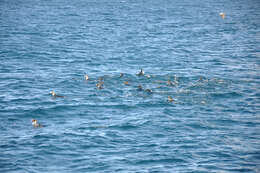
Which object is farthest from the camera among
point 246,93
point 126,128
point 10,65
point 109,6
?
point 109,6

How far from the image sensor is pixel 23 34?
2662 inches

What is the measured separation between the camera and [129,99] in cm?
3725

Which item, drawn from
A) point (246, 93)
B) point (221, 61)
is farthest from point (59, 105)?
point (221, 61)

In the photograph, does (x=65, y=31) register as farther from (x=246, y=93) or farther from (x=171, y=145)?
(x=171, y=145)

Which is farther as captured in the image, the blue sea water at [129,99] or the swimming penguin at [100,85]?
the swimming penguin at [100,85]

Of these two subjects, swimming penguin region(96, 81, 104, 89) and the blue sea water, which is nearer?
the blue sea water

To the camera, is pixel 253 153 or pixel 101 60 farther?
pixel 101 60

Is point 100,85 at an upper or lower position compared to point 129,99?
upper

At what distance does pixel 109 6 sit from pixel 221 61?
219 feet

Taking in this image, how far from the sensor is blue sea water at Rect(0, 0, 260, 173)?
1038 inches

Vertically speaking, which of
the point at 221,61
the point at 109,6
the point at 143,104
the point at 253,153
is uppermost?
the point at 109,6

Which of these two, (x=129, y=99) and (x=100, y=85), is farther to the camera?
(x=100, y=85)

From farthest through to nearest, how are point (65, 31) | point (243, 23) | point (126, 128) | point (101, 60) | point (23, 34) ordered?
point (243, 23), point (65, 31), point (23, 34), point (101, 60), point (126, 128)

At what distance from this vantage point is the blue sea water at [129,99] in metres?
26.4
